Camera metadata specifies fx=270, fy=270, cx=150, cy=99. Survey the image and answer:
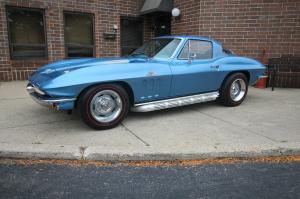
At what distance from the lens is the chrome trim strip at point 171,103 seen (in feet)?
14.5

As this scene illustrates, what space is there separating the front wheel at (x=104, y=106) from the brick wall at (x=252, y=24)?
→ 5.14 m

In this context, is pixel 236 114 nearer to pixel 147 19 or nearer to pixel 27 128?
pixel 27 128

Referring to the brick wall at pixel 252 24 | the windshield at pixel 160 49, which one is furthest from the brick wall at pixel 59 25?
the windshield at pixel 160 49

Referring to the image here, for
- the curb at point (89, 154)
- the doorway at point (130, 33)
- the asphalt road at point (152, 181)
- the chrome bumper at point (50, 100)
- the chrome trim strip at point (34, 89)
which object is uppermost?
the doorway at point (130, 33)

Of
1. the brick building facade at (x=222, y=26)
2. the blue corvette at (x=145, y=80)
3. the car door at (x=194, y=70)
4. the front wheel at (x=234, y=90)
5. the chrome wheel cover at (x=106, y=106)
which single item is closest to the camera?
the blue corvette at (x=145, y=80)

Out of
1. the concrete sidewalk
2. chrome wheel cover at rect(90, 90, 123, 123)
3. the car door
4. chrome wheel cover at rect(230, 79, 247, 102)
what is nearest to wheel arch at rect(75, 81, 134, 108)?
chrome wheel cover at rect(90, 90, 123, 123)

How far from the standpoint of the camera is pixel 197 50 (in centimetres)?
511

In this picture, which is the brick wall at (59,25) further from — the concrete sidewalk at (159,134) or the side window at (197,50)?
the side window at (197,50)

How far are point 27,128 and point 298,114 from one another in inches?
190

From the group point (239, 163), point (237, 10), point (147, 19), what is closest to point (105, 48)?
point (147, 19)

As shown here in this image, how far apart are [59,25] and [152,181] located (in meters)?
7.24

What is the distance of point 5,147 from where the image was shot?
3400mm

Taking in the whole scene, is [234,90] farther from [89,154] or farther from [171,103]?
[89,154]

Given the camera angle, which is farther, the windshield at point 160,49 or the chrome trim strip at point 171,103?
the windshield at point 160,49
